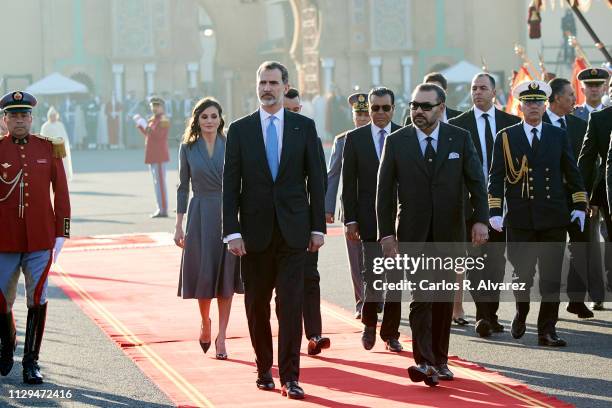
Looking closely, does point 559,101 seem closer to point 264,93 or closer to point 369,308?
point 369,308

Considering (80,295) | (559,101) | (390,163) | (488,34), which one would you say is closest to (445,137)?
(390,163)

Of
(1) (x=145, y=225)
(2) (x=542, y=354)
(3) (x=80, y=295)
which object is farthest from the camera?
(1) (x=145, y=225)

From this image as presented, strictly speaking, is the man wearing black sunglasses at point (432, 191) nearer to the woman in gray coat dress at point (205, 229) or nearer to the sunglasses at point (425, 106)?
the sunglasses at point (425, 106)

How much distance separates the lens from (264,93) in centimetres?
780

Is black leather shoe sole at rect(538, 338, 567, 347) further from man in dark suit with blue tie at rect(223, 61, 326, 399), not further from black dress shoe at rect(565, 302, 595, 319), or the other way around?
man in dark suit with blue tie at rect(223, 61, 326, 399)

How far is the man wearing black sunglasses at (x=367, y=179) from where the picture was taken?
30.9ft

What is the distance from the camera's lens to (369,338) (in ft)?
30.0

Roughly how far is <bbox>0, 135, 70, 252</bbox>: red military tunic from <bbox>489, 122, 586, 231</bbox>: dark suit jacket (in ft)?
9.32

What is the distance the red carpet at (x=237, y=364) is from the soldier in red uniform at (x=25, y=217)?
828mm

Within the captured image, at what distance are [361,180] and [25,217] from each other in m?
2.37

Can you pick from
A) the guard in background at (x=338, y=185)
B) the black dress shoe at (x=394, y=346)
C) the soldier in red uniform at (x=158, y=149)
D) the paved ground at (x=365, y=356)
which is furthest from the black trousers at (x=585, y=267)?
the soldier in red uniform at (x=158, y=149)

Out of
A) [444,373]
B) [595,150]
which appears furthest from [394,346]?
[595,150]

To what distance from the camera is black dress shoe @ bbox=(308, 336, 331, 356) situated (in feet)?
29.9

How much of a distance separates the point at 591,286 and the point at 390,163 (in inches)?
139
